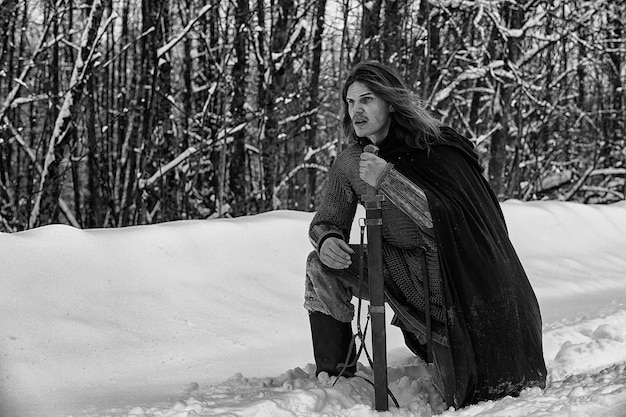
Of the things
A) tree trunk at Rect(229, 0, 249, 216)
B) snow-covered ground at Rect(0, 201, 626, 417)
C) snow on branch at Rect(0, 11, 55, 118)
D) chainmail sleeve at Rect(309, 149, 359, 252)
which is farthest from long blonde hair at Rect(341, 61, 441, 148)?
tree trunk at Rect(229, 0, 249, 216)

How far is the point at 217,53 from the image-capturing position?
11047mm

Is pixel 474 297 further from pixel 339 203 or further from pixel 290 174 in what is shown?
pixel 290 174

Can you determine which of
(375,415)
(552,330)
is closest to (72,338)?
(375,415)

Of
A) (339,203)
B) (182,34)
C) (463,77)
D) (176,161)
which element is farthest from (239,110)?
(339,203)

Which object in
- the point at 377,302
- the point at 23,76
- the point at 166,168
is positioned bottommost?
the point at 377,302

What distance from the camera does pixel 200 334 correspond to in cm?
427

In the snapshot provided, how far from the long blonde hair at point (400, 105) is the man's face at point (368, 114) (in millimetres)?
21

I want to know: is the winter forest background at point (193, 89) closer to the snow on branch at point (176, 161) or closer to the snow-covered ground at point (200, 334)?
the snow on branch at point (176, 161)

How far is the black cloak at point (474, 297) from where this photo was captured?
2922mm

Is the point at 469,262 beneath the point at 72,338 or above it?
above

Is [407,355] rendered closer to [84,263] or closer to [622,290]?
[84,263]

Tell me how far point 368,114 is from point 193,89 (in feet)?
27.8

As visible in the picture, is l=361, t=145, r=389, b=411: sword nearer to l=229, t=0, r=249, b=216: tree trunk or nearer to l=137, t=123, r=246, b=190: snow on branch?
l=137, t=123, r=246, b=190: snow on branch

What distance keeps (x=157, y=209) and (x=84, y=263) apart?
228 inches
